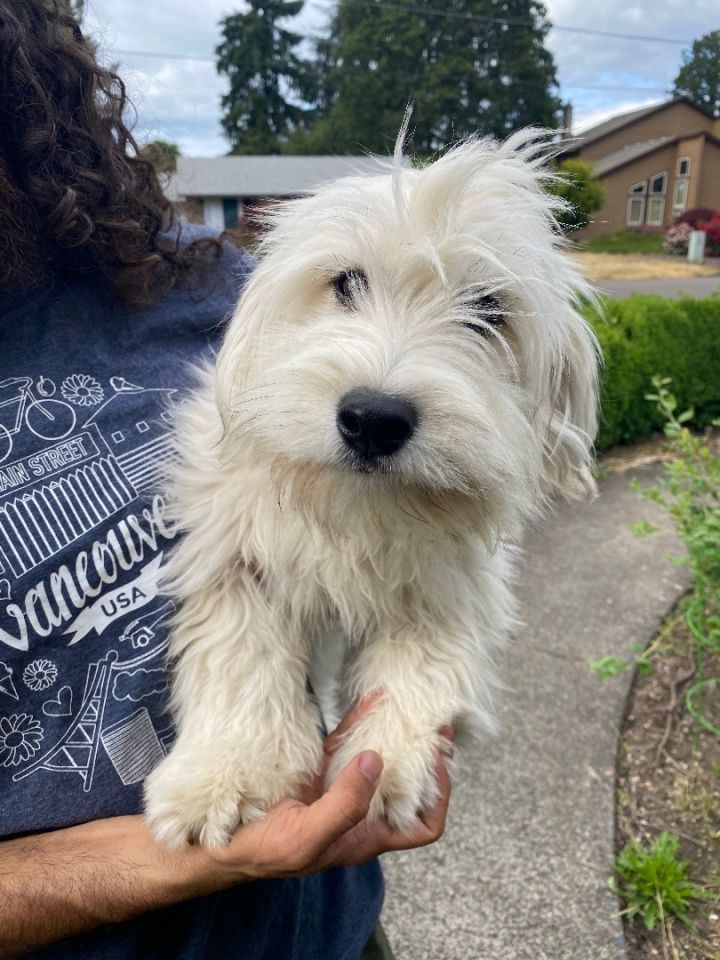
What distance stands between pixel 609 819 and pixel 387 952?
1.86m

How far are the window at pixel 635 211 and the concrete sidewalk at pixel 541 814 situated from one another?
1636 inches

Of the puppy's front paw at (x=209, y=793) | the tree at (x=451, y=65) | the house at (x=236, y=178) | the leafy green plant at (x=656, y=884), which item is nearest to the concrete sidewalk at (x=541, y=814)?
the leafy green plant at (x=656, y=884)

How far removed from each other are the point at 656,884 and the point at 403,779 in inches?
77.5

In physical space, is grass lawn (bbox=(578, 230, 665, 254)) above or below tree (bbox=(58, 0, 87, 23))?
below

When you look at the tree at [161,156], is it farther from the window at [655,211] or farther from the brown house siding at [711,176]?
the brown house siding at [711,176]

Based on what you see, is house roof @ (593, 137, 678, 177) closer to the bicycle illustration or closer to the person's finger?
the bicycle illustration

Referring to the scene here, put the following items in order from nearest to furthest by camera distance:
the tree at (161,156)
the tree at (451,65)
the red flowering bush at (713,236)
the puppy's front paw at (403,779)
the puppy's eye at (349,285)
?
1. the puppy's front paw at (403,779)
2. the puppy's eye at (349,285)
3. the tree at (161,156)
4. the red flowering bush at (713,236)
5. the tree at (451,65)

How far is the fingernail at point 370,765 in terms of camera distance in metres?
1.38

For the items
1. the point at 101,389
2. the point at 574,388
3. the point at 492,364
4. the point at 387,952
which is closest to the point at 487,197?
the point at 492,364

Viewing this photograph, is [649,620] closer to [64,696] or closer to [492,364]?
[492,364]

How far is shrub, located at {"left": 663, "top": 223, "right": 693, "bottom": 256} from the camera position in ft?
109

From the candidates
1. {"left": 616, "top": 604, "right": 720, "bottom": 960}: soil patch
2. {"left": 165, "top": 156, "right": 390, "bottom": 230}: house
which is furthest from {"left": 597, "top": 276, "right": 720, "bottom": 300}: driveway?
{"left": 616, "top": 604, "right": 720, "bottom": 960}: soil patch

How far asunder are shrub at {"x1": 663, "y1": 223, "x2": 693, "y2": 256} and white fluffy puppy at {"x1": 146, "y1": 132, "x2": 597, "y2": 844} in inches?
1407

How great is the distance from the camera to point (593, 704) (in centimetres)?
420
